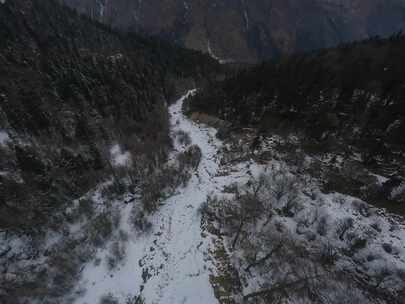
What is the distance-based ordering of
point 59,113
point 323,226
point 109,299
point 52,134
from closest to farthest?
point 109,299 → point 323,226 → point 52,134 → point 59,113

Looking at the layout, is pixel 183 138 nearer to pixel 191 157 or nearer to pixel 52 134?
pixel 191 157

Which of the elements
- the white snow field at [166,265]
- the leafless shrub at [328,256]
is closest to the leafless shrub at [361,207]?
the leafless shrub at [328,256]

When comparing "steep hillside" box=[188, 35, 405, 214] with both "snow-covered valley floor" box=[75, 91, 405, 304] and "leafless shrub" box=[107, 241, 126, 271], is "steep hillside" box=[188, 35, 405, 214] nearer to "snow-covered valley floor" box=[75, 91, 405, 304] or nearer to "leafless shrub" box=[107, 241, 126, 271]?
"snow-covered valley floor" box=[75, 91, 405, 304]

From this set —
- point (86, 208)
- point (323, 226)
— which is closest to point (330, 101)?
point (323, 226)

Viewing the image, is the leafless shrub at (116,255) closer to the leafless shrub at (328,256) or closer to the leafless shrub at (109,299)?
the leafless shrub at (109,299)

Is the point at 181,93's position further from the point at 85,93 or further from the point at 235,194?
the point at 235,194

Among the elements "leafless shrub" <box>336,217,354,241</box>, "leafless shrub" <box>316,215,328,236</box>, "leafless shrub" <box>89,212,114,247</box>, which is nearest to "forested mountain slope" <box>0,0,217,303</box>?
"leafless shrub" <box>89,212,114,247</box>
